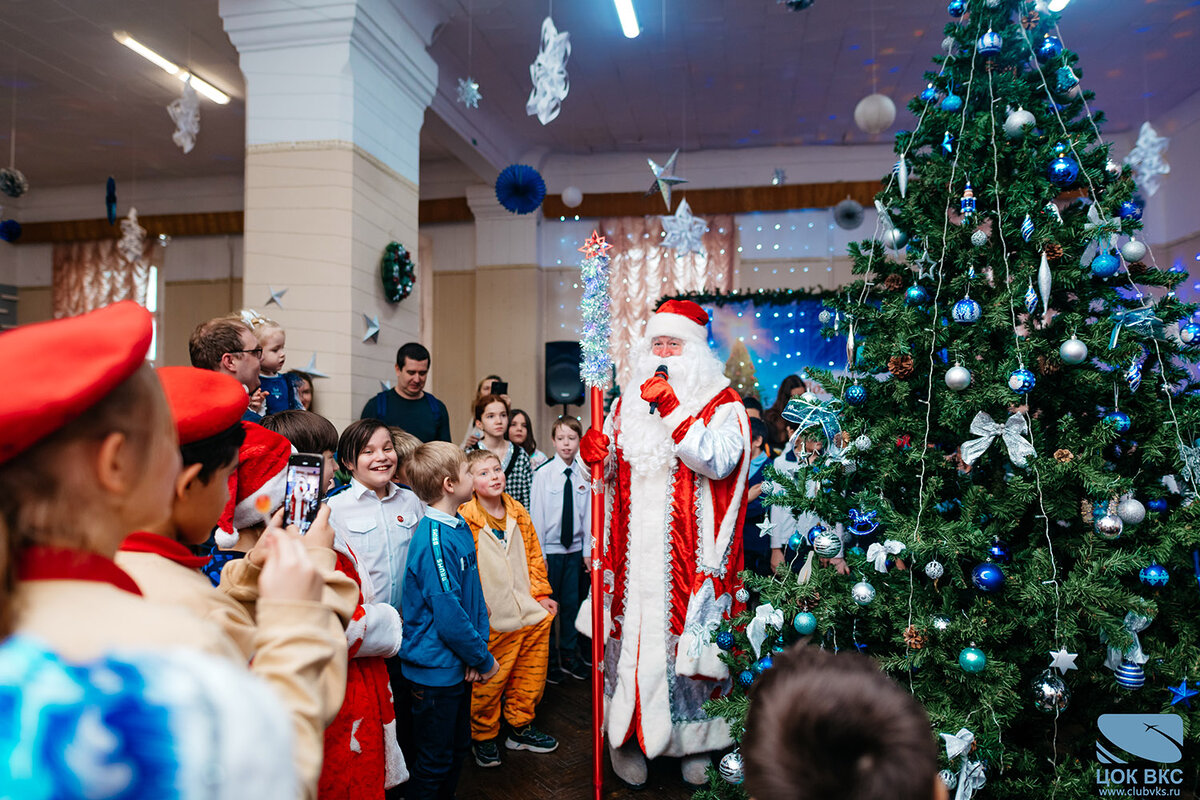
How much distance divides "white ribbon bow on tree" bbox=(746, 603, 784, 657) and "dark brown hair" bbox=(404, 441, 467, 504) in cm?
104

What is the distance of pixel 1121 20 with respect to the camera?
5590 millimetres

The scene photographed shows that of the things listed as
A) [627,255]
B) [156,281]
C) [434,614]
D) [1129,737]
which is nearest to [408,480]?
[434,614]

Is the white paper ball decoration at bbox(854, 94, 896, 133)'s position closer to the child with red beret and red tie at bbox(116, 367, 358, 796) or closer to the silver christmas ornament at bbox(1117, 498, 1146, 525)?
the silver christmas ornament at bbox(1117, 498, 1146, 525)

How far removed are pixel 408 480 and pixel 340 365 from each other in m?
2.11

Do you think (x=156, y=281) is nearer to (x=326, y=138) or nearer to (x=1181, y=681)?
(x=326, y=138)

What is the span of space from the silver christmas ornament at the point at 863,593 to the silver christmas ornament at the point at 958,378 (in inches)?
23.1

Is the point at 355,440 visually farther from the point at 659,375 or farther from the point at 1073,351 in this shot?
the point at 1073,351

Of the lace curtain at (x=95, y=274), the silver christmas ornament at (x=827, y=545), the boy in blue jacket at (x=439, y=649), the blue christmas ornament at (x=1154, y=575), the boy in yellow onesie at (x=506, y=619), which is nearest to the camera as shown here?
the blue christmas ornament at (x=1154, y=575)

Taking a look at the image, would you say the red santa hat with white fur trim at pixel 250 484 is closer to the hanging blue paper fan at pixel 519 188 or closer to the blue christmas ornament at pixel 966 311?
the blue christmas ornament at pixel 966 311

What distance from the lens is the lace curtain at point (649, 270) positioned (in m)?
8.16

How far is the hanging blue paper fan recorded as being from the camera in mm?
5699

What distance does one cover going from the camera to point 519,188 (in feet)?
18.9

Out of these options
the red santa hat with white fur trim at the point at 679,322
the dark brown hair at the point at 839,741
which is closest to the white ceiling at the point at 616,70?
the red santa hat with white fur trim at the point at 679,322

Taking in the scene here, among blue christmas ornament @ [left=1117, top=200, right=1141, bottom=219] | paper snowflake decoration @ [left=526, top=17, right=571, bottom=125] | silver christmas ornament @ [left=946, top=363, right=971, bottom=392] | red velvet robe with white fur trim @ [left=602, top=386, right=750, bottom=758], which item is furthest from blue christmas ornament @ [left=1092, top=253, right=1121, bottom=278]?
paper snowflake decoration @ [left=526, top=17, right=571, bottom=125]
